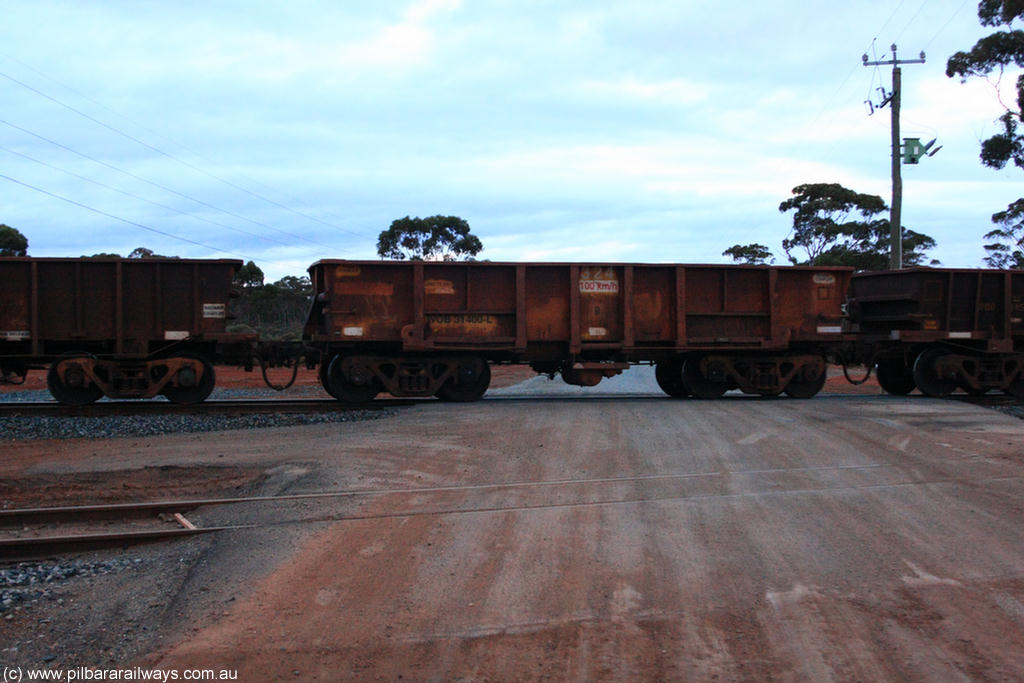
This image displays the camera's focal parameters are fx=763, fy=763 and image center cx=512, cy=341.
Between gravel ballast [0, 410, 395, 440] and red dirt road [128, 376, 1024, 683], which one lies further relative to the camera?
gravel ballast [0, 410, 395, 440]

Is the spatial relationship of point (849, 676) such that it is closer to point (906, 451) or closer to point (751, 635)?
point (751, 635)

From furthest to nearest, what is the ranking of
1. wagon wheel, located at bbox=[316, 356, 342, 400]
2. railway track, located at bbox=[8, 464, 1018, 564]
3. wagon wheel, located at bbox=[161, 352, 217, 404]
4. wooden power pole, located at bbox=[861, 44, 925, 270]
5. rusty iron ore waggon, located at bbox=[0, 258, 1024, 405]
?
wooden power pole, located at bbox=[861, 44, 925, 270], wagon wheel, located at bbox=[316, 356, 342, 400], wagon wheel, located at bbox=[161, 352, 217, 404], rusty iron ore waggon, located at bbox=[0, 258, 1024, 405], railway track, located at bbox=[8, 464, 1018, 564]

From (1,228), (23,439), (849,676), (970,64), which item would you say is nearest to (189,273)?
(23,439)

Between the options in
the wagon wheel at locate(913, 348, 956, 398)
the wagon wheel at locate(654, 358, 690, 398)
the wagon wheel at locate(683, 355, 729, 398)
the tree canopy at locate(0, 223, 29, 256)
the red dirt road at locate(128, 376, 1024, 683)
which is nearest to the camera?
the red dirt road at locate(128, 376, 1024, 683)

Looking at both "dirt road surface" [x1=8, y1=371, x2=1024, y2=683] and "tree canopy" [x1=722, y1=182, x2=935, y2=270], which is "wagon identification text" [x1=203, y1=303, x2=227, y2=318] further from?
"tree canopy" [x1=722, y1=182, x2=935, y2=270]

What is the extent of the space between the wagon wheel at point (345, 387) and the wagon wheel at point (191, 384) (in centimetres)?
209

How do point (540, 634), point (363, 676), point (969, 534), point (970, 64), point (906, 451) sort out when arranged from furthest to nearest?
point (970, 64)
point (906, 451)
point (969, 534)
point (540, 634)
point (363, 676)

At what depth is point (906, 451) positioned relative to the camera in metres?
8.80

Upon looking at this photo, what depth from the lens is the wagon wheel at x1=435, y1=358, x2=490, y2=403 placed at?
1435 centimetres

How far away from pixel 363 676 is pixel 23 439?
8928 mm

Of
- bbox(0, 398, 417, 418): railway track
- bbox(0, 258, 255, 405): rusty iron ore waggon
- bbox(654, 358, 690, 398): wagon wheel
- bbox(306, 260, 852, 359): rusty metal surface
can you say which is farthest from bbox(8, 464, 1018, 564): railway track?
bbox(654, 358, 690, 398): wagon wheel

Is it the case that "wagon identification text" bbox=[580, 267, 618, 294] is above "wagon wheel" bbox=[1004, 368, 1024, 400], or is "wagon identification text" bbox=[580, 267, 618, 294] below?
above

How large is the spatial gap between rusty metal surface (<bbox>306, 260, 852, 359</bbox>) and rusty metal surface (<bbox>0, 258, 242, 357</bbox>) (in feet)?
6.52

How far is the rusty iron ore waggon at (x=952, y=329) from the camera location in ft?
50.2
